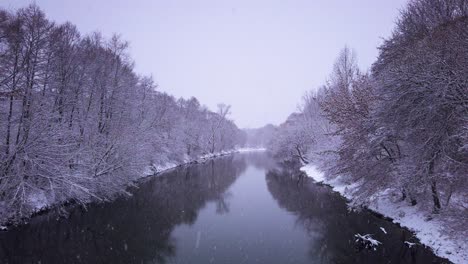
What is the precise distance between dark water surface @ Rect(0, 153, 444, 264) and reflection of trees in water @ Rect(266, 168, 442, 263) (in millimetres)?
Result: 40

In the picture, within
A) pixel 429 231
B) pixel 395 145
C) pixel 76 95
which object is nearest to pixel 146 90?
pixel 76 95

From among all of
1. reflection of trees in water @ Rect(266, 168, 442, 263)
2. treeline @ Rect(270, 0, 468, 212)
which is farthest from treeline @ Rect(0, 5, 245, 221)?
treeline @ Rect(270, 0, 468, 212)

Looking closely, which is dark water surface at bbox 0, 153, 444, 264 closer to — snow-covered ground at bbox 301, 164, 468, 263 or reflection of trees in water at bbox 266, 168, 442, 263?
reflection of trees in water at bbox 266, 168, 442, 263

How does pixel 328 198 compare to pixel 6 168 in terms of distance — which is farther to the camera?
pixel 328 198

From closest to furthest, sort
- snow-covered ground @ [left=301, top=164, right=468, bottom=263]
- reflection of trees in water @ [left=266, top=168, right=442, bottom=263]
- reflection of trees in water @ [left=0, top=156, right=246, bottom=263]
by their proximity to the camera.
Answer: snow-covered ground @ [left=301, top=164, right=468, bottom=263]
reflection of trees in water @ [left=0, top=156, right=246, bottom=263]
reflection of trees in water @ [left=266, top=168, right=442, bottom=263]

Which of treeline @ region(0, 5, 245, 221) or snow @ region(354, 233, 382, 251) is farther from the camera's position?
treeline @ region(0, 5, 245, 221)

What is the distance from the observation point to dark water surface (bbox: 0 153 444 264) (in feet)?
38.6

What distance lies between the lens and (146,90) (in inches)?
1491

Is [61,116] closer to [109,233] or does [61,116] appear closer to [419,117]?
[109,233]

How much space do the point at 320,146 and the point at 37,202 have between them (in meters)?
31.6

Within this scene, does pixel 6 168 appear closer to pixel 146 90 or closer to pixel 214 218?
pixel 214 218

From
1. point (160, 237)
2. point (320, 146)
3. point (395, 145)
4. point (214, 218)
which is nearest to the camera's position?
point (160, 237)

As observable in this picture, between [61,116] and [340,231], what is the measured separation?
17.0 m

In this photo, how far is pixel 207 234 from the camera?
15008 mm
